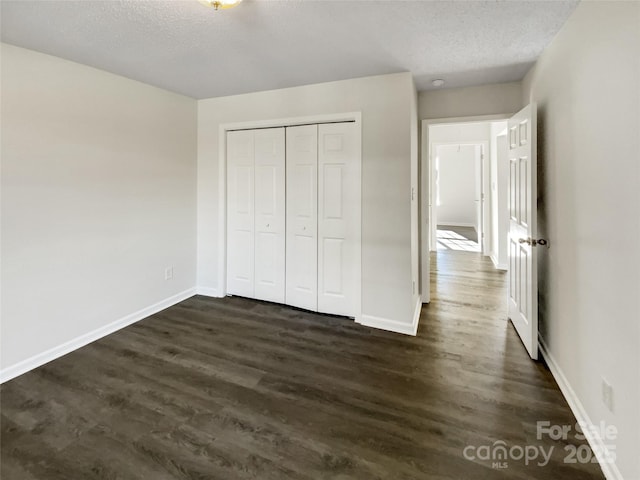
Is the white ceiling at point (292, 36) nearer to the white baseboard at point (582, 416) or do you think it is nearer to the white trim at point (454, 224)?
the white baseboard at point (582, 416)

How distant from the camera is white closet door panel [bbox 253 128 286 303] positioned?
11.7ft

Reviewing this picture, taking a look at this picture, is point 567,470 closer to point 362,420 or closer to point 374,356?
point 362,420

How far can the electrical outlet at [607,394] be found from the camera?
148cm

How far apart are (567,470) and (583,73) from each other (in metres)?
2.07

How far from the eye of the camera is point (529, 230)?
8.15 feet

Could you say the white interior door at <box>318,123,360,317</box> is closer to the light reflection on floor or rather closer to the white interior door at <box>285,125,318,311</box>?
the white interior door at <box>285,125,318,311</box>

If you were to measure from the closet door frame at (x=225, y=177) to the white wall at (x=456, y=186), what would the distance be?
8.24m

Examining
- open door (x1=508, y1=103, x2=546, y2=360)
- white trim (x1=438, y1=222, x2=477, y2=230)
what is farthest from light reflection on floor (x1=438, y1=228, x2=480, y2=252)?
open door (x1=508, y1=103, x2=546, y2=360)

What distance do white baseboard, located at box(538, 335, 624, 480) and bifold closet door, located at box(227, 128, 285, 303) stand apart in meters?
2.53

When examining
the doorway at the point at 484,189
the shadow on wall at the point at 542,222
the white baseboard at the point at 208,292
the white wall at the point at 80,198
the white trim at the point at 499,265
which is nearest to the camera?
the white wall at the point at 80,198

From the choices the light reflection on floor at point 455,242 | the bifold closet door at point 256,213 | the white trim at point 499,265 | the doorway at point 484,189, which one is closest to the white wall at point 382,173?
the bifold closet door at point 256,213

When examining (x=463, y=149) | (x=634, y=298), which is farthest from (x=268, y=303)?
(x=463, y=149)

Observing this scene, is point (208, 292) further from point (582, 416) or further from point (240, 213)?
point (582, 416)

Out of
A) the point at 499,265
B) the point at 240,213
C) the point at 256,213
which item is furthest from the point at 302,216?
the point at 499,265
